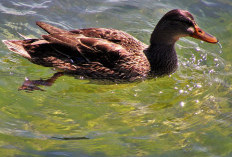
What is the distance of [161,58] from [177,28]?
67cm

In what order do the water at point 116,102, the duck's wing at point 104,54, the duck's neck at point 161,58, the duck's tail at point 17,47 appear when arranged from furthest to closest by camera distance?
the duck's neck at point 161,58 < the duck's tail at point 17,47 < the duck's wing at point 104,54 < the water at point 116,102

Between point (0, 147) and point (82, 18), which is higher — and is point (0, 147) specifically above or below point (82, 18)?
below

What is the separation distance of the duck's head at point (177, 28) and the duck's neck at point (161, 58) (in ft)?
0.37

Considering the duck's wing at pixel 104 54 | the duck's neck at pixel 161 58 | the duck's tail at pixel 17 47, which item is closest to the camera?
the duck's wing at pixel 104 54

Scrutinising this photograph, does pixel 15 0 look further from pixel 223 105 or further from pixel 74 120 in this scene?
pixel 223 105

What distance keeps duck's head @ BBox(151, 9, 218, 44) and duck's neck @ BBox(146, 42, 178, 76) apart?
0.37 ft

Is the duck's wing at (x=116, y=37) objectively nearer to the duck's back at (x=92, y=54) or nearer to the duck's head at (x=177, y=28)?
the duck's back at (x=92, y=54)

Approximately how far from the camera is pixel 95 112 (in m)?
6.66

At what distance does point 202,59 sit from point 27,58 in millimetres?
3745

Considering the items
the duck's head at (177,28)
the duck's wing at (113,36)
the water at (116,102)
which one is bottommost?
the water at (116,102)

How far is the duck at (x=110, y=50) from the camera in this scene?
23.0ft

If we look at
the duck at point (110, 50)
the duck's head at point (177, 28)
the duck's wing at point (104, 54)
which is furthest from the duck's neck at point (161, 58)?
the duck's wing at point (104, 54)

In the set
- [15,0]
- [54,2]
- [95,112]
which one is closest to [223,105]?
[95,112]

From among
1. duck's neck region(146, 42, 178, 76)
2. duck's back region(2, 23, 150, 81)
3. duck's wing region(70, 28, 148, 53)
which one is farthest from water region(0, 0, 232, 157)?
duck's wing region(70, 28, 148, 53)
